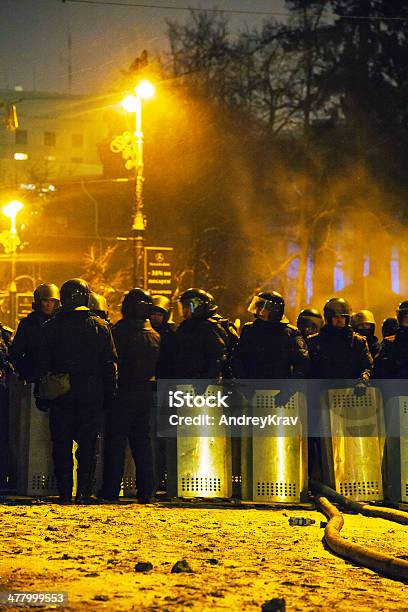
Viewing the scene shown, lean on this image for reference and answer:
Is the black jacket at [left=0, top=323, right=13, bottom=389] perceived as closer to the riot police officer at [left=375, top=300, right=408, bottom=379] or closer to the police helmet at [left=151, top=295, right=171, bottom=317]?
the police helmet at [left=151, top=295, right=171, bottom=317]

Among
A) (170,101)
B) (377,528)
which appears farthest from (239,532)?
(170,101)

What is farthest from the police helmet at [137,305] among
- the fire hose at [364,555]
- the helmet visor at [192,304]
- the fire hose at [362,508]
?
the fire hose at [364,555]

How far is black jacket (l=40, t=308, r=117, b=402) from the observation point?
Answer: 11695mm

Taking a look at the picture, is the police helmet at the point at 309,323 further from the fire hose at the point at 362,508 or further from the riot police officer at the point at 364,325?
the fire hose at the point at 362,508

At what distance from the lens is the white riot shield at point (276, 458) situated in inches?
459

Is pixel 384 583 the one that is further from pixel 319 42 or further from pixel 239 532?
pixel 319 42

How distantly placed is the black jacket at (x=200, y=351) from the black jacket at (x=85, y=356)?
86 cm

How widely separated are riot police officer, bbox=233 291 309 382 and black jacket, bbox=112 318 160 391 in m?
0.93

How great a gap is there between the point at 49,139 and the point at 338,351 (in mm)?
89971

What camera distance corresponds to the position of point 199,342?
40.1ft

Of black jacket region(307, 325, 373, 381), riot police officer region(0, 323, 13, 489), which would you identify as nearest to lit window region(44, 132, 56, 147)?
riot police officer region(0, 323, 13, 489)

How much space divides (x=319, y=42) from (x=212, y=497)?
2997cm

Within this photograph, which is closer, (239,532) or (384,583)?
(384,583)

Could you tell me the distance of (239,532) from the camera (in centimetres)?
966
